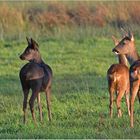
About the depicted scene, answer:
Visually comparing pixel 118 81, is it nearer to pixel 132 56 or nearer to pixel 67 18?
pixel 132 56

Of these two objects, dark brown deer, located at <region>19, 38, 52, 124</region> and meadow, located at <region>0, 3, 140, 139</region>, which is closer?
meadow, located at <region>0, 3, 140, 139</region>

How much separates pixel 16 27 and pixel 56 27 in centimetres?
158

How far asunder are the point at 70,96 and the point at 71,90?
83 centimetres

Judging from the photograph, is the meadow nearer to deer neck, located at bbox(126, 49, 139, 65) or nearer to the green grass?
the green grass

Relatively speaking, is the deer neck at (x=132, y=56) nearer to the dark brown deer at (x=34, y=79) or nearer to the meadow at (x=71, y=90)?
→ the meadow at (x=71, y=90)

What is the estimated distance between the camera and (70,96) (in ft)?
43.9

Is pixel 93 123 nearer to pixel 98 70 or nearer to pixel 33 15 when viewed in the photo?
pixel 98 70

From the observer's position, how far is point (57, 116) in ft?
38.0

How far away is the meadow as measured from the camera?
400 inches

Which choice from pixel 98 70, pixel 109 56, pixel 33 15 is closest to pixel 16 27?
pixel 33 15

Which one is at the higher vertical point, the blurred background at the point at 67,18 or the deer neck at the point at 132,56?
the blurred background at the point at 67,18

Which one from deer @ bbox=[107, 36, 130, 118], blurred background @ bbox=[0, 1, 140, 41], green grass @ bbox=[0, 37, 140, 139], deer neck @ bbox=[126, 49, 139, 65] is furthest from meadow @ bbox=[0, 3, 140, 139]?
deer neck @ bbox=[126, 49, 139, 65]

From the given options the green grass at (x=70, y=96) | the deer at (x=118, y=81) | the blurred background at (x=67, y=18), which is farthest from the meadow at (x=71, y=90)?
the blurred background at (x=67, y=18)

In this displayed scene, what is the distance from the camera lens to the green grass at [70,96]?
1012cm
